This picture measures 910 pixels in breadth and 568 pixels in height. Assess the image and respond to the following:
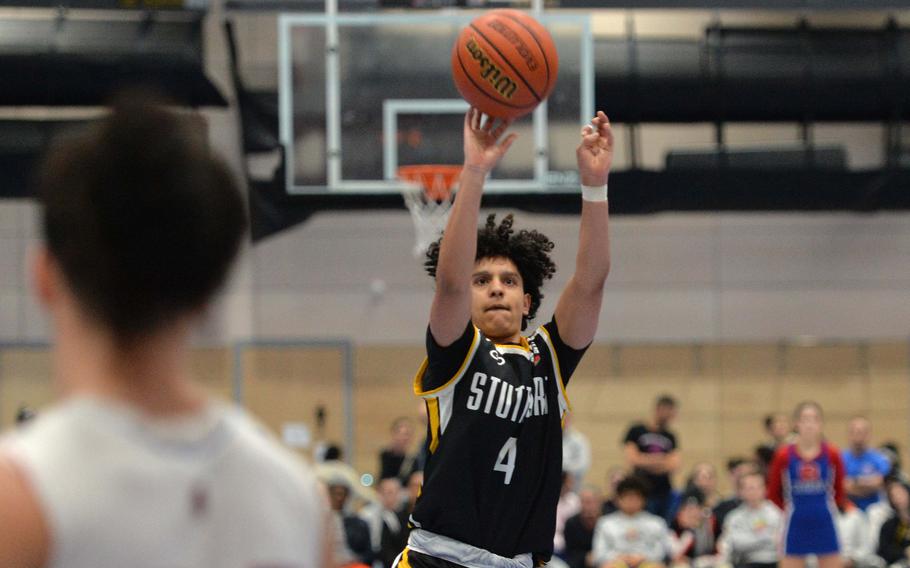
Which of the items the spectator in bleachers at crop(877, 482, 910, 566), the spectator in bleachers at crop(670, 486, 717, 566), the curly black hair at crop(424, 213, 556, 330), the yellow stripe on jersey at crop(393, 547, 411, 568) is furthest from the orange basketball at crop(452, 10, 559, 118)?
the spectator in bleachers at crop(877, 482, 910, 566)

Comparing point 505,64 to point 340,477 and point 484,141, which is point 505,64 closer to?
point 484,141

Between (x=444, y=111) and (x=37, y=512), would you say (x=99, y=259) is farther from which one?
(x=444, y=111)

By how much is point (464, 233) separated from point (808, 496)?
6.80 m

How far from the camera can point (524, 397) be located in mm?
4090

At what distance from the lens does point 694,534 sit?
10758 millimetres

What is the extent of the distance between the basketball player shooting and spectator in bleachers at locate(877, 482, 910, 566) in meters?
7.13

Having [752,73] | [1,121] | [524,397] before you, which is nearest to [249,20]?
[1,121]

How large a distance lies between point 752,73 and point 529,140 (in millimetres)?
3446

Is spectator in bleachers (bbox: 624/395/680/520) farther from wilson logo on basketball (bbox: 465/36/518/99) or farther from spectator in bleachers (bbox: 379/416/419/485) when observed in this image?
wilson logo on basketball (bbox: 465/36/518/99)

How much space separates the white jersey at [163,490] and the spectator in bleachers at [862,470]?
1057cm

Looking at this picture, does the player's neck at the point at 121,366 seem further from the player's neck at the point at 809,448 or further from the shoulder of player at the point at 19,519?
the player's neck at the point at 809,448

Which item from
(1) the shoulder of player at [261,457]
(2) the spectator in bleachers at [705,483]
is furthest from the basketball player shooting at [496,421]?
(2) the spectator in bleachers at [705,483]

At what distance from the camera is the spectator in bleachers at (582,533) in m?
10.6

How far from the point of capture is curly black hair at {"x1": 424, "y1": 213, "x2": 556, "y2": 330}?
14.6 feet
